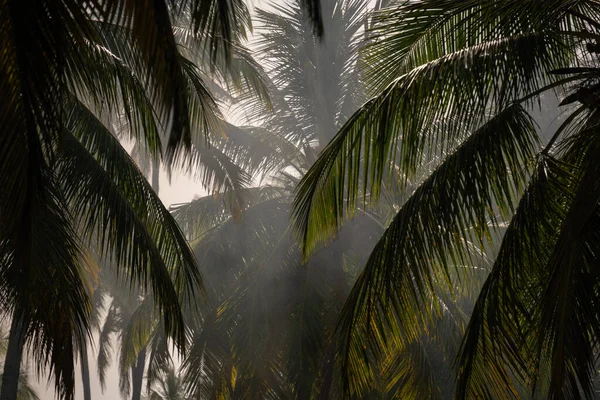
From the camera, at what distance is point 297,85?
13.1m

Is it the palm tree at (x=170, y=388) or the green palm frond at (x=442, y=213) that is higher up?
the green palm frond at (x=442, y=213)

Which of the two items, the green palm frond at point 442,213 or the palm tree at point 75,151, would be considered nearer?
the palm tree at point 75,151

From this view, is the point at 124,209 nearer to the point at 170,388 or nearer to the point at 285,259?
the point at 285,259

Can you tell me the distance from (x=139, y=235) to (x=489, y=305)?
10.8 ft

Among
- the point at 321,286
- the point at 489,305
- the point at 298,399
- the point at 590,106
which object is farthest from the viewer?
the point at 321,286

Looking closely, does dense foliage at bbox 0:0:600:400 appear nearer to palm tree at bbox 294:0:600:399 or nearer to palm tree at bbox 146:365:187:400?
palm tree at bbox 294:0:600:399

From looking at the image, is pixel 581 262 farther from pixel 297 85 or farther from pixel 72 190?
pixel 297 85

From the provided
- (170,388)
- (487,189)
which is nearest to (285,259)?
(487,189)

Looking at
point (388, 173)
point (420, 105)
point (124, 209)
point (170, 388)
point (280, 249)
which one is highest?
point (420, 105)


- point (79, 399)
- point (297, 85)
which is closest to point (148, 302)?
point (297, 85)

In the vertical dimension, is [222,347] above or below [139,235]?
below

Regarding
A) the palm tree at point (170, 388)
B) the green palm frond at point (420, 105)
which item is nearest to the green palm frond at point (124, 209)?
the green palm frond at point (420, 105)

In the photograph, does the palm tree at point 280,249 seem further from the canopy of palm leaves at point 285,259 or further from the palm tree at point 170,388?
the palm tree at point 170,388

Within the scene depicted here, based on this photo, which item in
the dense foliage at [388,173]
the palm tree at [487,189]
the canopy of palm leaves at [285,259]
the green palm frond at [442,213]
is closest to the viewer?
the dense foliage at [388,173]
